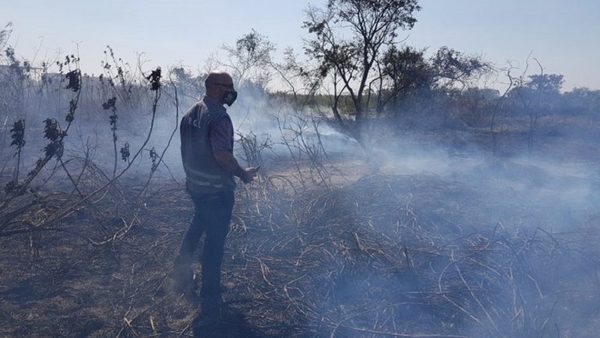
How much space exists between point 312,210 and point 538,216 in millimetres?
2664

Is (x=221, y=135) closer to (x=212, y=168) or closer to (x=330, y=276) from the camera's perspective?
(x=212, y=168)

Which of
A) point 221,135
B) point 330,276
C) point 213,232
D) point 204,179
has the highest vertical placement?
point 221,135

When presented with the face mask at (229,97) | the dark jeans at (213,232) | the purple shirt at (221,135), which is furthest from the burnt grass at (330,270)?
the face mask at (229,97)

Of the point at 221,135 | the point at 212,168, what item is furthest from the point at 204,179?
the point at 221,135

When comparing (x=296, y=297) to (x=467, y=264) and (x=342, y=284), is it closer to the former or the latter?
(x=342, y=284)

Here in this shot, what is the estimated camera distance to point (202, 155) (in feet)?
12.3

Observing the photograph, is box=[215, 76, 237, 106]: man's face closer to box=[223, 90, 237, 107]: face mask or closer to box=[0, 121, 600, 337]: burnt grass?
box=[223, 90, 237, 107]: face mask

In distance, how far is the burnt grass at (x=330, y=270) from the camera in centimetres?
347

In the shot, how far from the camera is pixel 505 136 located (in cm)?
1420

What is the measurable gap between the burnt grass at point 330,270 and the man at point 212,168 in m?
0.31

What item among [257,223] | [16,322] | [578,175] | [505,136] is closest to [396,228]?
[257,223]

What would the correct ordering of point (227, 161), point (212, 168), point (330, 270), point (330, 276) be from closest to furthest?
point (227, 161)
point (212, 168)
point (330, 276)
point (330, 270)

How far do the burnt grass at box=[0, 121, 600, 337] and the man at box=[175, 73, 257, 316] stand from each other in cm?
31

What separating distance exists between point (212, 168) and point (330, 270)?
4.71 ft
